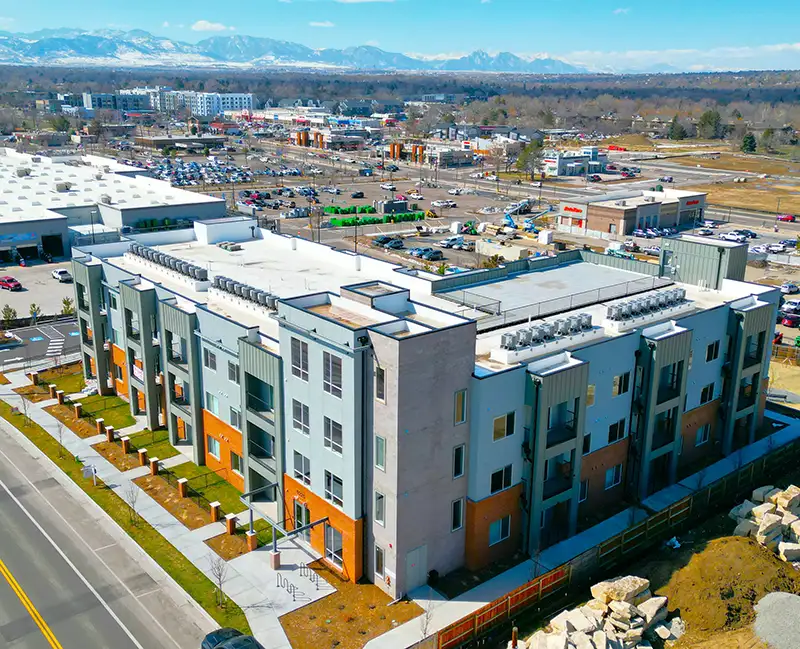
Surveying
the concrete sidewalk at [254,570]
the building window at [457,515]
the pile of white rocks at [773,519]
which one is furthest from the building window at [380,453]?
the pile of white rocks at [773,519]

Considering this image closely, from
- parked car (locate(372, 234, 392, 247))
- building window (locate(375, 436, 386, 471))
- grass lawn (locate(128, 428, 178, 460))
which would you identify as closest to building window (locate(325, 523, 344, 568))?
building window (locate(375, 436, 386, 471))

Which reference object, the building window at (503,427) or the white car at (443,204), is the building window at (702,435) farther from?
the white car at (443,204)

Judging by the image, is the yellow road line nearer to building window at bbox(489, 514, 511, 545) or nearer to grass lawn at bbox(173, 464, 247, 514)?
grass lawn at bbox(173, 464, 247, 514)

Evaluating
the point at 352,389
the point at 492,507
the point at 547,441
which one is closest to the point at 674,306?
the point at 547,441

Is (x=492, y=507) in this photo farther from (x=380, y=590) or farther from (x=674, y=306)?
(x=674, y=306)

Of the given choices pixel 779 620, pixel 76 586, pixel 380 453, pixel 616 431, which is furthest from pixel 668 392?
pixel 76 586

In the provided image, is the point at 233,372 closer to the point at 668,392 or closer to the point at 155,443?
the point at 155,443
